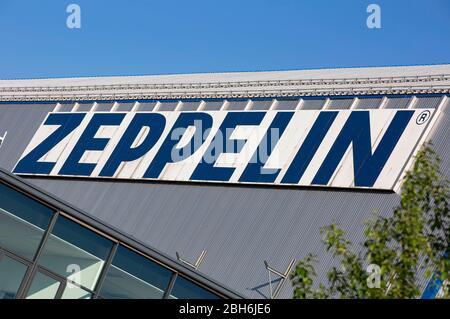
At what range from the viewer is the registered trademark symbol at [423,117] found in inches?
1971

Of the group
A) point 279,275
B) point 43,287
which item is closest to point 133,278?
point 43,287

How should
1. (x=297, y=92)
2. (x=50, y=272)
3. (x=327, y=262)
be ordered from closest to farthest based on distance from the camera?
1. (x=50, y=272)
2. (x=327, y=262)
3. (x=297, y=92)

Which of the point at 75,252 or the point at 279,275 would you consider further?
the point at 279,275

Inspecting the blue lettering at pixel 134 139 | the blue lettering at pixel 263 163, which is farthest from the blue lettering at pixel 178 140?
the blue lettering at pixel 263 163

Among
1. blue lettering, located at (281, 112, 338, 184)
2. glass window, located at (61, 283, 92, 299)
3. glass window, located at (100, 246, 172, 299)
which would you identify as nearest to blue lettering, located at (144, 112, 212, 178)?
blue lettering, located at (281, 112, 338, 184)

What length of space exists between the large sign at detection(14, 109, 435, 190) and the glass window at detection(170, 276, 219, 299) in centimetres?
2379

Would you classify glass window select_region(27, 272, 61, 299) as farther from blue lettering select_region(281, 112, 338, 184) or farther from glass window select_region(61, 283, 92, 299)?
blue lettering select_region(281, 112, 338, 184)

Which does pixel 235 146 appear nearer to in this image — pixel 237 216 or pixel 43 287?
pixel 237 216

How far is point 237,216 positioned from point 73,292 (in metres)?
27.8

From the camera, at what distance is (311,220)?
49.2 metres

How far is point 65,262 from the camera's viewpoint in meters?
24.8

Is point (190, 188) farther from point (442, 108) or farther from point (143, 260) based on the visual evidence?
point (143, 260)

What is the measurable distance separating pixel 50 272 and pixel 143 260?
2480mm
